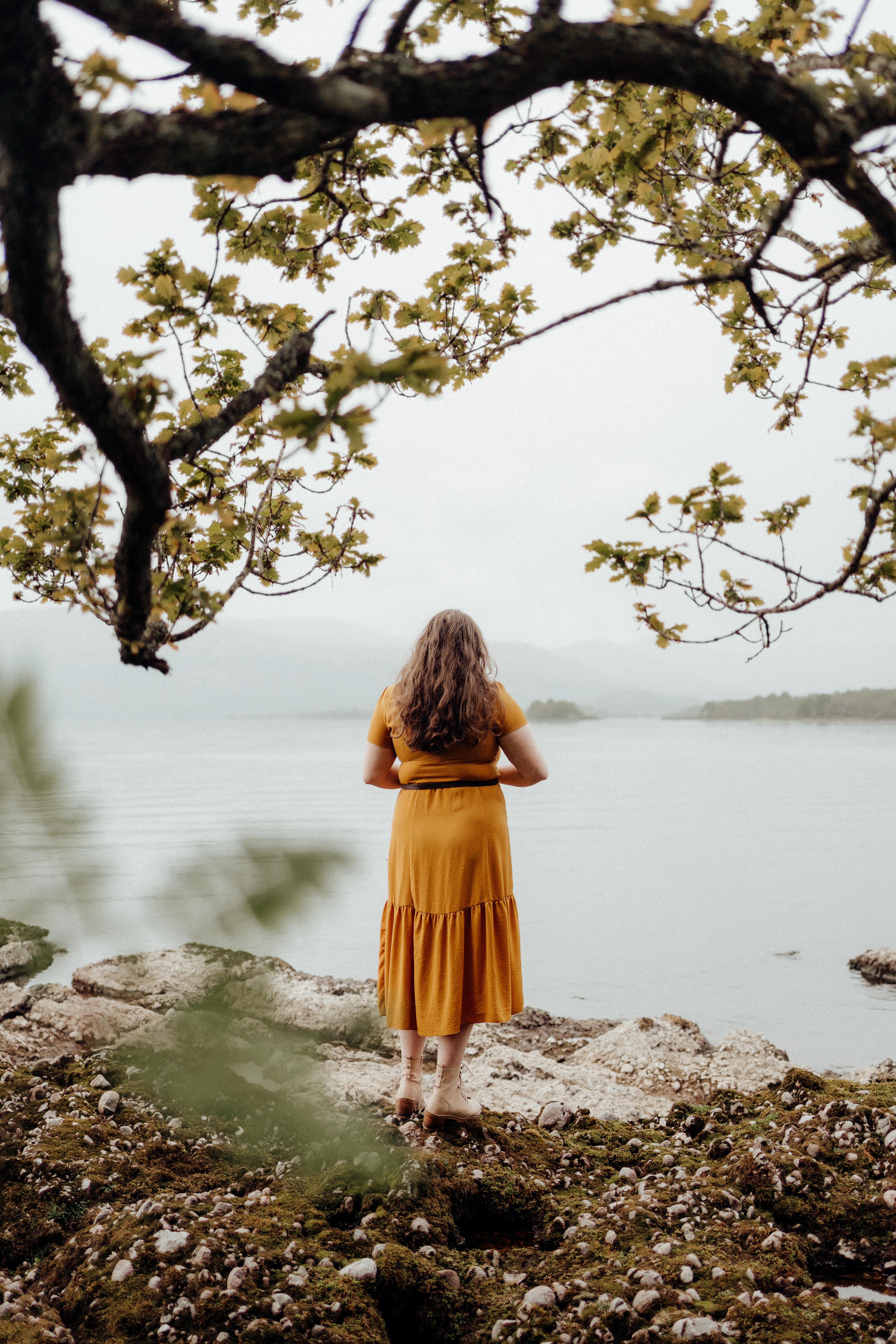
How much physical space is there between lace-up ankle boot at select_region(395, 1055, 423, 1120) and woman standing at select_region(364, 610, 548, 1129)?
92 millimetres

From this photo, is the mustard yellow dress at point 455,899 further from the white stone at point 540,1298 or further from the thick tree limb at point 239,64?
the thick tree limb at point 239,64

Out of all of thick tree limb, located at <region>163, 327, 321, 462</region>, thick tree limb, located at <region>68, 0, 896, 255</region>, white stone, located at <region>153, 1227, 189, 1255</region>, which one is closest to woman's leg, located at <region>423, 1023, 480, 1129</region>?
white stone, located at <region>153, 1227, 189, 1255</region>

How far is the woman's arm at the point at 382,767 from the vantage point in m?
4.70

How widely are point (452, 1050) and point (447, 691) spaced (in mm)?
1768

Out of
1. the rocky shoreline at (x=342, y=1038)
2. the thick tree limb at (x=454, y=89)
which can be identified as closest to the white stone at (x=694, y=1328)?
the rocky shoreline at (x=342, y=1038)

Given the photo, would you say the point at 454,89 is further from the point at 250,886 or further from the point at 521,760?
the point at 521,760

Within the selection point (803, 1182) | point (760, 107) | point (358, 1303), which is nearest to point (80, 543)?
point (760, 107)

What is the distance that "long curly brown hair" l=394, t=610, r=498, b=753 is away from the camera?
4.31 metres

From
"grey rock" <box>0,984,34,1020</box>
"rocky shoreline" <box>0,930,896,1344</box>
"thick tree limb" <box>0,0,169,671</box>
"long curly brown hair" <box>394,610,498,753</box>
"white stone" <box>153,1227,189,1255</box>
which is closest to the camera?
"thick tree limb" <box>0,0,169,671</box>

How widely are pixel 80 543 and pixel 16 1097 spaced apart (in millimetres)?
2995

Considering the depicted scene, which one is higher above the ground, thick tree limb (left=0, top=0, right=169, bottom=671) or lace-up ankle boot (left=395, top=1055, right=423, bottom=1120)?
thick tree limb (left=0, top=0, right=169, bottom=671)

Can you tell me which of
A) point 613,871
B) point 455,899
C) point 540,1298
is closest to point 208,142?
point 455,899

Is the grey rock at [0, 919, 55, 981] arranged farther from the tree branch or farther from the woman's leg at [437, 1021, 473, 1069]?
the woman's leg at [437, 1021, 473, 1069]

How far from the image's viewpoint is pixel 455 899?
438cm
